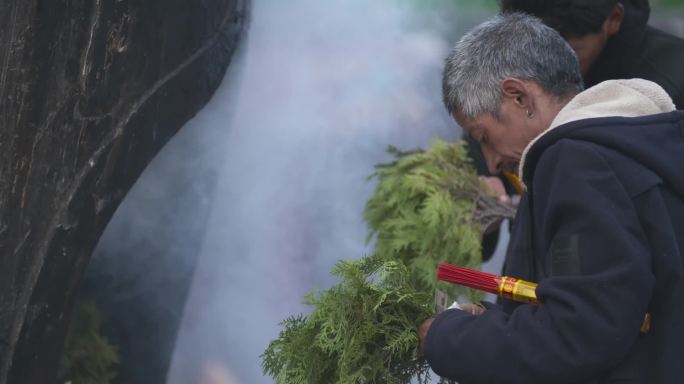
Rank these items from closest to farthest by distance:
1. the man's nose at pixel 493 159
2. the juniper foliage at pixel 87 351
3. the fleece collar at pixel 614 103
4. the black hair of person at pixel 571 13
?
1. the fleece collar at pixel 614 103
2. the man's nose at pixel 493 159
3. the juniper foliage at pixel 87 351
4. the black hair of person at pixel 571 13

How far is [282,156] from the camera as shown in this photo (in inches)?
127

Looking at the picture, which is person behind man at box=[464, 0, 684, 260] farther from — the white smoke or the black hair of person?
the white smoke

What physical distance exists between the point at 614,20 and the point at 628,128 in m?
1.39

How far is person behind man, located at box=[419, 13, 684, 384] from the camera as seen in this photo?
166cm

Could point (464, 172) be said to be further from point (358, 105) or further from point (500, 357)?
point (500, 357)

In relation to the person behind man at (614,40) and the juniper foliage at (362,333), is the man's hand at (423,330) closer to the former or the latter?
the juniper foliage at (362,333)

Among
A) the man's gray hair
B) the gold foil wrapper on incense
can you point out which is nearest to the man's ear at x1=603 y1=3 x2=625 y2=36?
the man's gray hair

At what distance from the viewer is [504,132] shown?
81.5 inches

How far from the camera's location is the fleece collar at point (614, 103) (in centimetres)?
A: 183

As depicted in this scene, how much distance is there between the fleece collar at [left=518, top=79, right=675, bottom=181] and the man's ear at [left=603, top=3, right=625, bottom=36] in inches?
44.6

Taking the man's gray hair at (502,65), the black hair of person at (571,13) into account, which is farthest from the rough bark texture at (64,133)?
the black hair of person at (571,13)

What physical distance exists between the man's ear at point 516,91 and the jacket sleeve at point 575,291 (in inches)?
9.9

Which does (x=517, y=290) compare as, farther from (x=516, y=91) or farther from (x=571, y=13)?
(x=571, y=13)

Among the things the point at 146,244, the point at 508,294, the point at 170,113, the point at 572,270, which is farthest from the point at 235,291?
the point at 572,270
